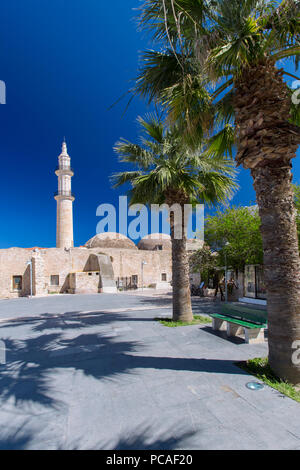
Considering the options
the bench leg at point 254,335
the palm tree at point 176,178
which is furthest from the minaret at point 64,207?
the bench leg at point 254,335

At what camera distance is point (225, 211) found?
49.6 feet

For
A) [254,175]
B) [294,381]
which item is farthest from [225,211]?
[294,381]

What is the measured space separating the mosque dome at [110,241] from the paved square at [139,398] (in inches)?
1273

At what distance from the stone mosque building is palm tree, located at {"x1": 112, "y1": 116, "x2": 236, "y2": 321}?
33.4 feet

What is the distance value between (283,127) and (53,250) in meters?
27.2

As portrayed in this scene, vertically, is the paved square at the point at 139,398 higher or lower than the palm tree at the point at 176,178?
lower

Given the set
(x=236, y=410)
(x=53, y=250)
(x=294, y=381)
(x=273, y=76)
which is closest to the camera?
(x=236, y=410)

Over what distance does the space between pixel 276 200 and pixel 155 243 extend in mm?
39616

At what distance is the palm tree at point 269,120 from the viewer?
12.9 ft

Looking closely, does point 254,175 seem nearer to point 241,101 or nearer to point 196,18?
point 241,101

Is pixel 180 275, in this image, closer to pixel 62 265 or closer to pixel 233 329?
pixel 233 329

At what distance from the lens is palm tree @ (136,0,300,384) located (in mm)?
3943

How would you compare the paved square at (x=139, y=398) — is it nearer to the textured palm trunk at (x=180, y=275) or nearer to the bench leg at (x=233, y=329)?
the bench leg at (x=233, y=329)

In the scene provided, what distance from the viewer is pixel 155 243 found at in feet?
143
